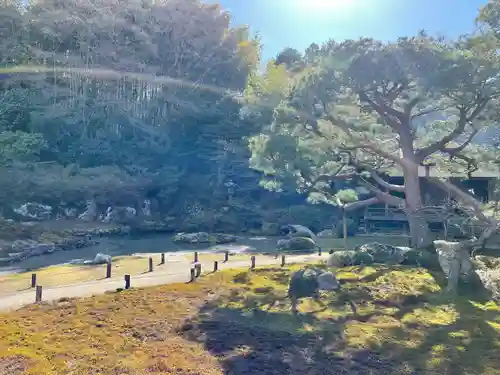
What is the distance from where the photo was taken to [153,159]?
47562 millimetres

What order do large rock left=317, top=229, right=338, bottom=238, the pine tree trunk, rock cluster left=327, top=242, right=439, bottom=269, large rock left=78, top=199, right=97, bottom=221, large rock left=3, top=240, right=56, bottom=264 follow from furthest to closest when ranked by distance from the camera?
large rock left=78, top=199, right=97, bottom=221
large rock left=317, top=229, right=338, bottom=238
large rock left=3, top=240, right=56, bottom=264
the pine tree trunk
rock cluster left=327, top=242, right=439, bottom=269

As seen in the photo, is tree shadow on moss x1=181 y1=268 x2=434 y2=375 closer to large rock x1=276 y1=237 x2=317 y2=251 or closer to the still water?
large rock x1=276 y1=237 x2=317 y2=251

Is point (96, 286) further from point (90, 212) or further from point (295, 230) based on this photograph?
point (90, 212)

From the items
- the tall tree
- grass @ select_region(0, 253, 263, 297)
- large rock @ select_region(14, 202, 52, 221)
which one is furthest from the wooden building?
large rock @ select_region(14, 202, 52, 221)

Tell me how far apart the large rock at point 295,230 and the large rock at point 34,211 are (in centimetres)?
2100

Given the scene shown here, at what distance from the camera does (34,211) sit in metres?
38.5

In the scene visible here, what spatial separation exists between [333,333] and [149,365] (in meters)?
4.77

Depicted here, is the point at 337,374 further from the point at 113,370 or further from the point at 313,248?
the point at 313,248

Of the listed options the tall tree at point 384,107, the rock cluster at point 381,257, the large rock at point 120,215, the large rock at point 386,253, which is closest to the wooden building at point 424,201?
the tall tree at point 384,107

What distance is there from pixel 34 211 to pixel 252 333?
3324 centimetres

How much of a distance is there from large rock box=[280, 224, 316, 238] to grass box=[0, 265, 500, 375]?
18260 mm

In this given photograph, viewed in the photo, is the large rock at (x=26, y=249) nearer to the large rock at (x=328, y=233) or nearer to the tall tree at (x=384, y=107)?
the tall tree at (x=384, y=107)

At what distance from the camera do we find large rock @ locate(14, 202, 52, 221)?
1485 inches

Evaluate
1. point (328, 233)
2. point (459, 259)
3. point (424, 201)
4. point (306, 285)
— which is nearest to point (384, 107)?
point (459, 259)
